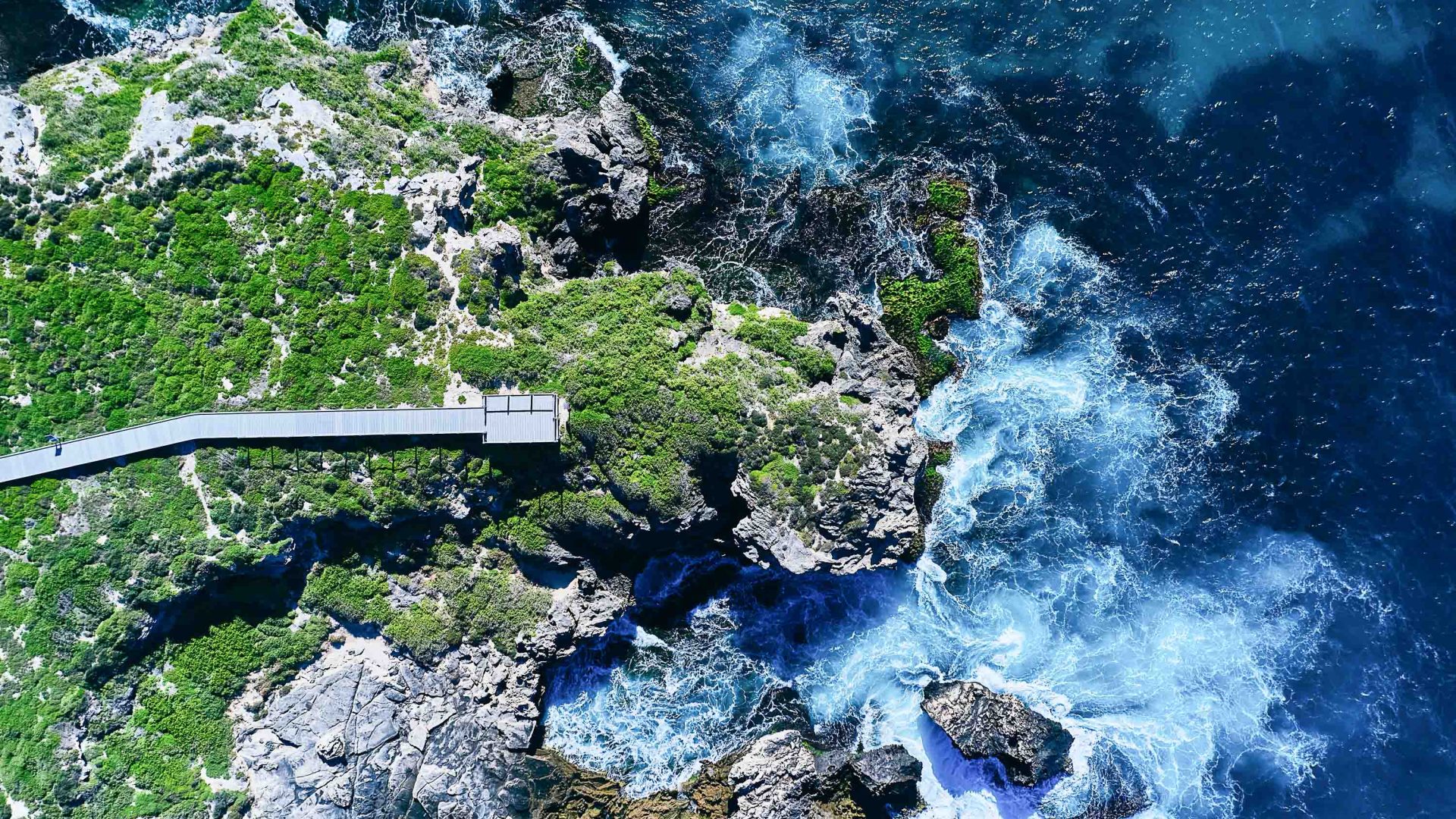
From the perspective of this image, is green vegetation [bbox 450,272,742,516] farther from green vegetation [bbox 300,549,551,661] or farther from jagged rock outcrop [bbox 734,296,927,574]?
green vegetation [bbox 300,549,551,661]

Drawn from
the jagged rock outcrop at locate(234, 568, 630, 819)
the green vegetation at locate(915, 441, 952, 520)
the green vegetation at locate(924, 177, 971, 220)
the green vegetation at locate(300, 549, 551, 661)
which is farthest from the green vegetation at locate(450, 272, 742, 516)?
the green vegetation at locate(924, 177, 971, 220)

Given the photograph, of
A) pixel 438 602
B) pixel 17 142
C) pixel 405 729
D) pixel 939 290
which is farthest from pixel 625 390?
pixel 17 142

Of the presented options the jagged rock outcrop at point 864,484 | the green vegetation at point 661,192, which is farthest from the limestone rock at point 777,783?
the green vegetation at point 661,192

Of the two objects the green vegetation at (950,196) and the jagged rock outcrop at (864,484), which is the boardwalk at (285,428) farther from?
the green vegetation at (950,196)

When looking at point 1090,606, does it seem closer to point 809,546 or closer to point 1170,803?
point 1170,803

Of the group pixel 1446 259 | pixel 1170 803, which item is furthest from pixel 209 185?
pixel 1446 259
